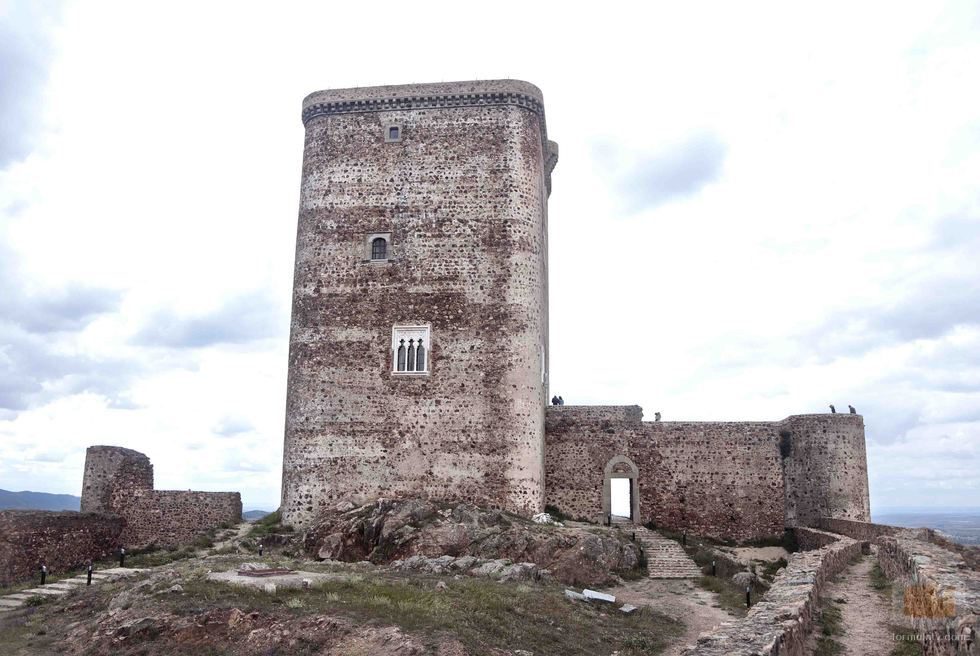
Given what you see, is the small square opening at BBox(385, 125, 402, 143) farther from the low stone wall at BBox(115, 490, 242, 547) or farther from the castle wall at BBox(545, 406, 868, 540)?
the low stone wall at BBox(115, 490, 242, 547)

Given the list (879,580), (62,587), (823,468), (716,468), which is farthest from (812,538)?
(62,587)

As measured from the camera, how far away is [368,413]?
2523 centimetres

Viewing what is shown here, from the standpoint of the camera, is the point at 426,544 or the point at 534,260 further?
the point at 534,260

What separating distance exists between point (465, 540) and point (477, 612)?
7585mm

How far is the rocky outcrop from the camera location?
21062mm

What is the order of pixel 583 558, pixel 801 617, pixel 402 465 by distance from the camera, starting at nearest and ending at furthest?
pixel 801 617
pixel 583 558
pixel 402 465

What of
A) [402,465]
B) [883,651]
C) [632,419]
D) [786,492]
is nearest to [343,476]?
[402,465]

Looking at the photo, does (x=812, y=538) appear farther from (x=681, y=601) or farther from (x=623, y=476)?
(x=681, y=601)

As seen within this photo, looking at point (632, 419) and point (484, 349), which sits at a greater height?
point (484, 349)

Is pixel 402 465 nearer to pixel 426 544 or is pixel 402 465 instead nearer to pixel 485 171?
pixel 426 544

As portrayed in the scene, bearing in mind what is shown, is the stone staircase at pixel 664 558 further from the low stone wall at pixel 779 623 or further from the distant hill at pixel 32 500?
the distant hill at pixel 32 500

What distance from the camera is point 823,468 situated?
90.9 feet

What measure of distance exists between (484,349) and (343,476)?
5.90 meters

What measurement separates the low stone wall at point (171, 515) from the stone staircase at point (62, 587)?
4284 millimetres
